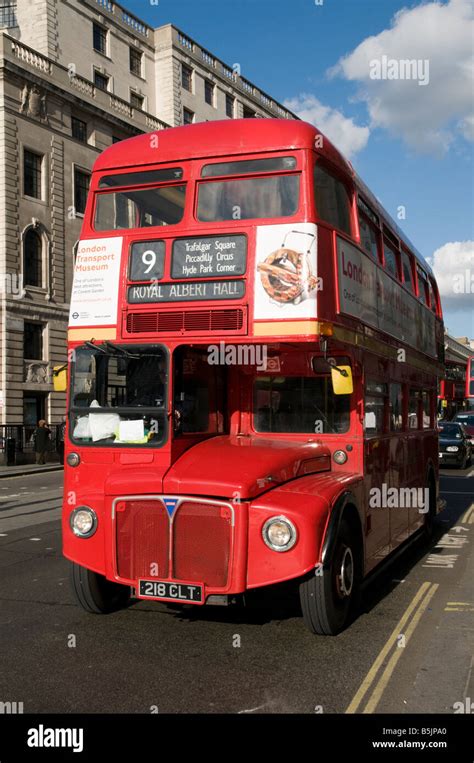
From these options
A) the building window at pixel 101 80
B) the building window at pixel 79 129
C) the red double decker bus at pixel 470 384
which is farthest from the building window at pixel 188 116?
the red double decker bus at pixel 470 384

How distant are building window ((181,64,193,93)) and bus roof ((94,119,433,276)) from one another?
42.4 meters

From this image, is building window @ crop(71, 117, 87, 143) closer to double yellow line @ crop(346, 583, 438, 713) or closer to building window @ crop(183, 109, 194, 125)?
building window @ crop(183, 109, 194, 125)

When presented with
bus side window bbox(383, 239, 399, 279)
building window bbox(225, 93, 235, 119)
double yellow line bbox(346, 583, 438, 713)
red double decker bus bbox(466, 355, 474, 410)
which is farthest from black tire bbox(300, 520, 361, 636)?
building window bbox(225, 93, 235, 119)

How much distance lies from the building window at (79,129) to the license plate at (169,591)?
3240 cm

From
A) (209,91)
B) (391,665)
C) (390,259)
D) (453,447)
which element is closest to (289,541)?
(391,665)

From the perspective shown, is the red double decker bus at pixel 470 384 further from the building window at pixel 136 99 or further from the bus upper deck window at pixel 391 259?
the bus upper deck window at pixel 391 259

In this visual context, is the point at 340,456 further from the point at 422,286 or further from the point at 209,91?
the point at 209,91

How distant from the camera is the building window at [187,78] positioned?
45562 mm

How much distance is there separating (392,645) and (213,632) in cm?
146

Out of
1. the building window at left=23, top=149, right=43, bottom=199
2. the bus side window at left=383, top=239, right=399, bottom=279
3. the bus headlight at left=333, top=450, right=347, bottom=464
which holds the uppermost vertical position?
the building window at left=23, top=149, right=43, bottom=199

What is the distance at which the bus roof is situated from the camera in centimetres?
616

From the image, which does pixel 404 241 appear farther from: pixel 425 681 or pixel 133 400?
pixel 425 681

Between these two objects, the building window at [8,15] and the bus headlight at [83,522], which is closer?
the bus headlight at [83,522]
